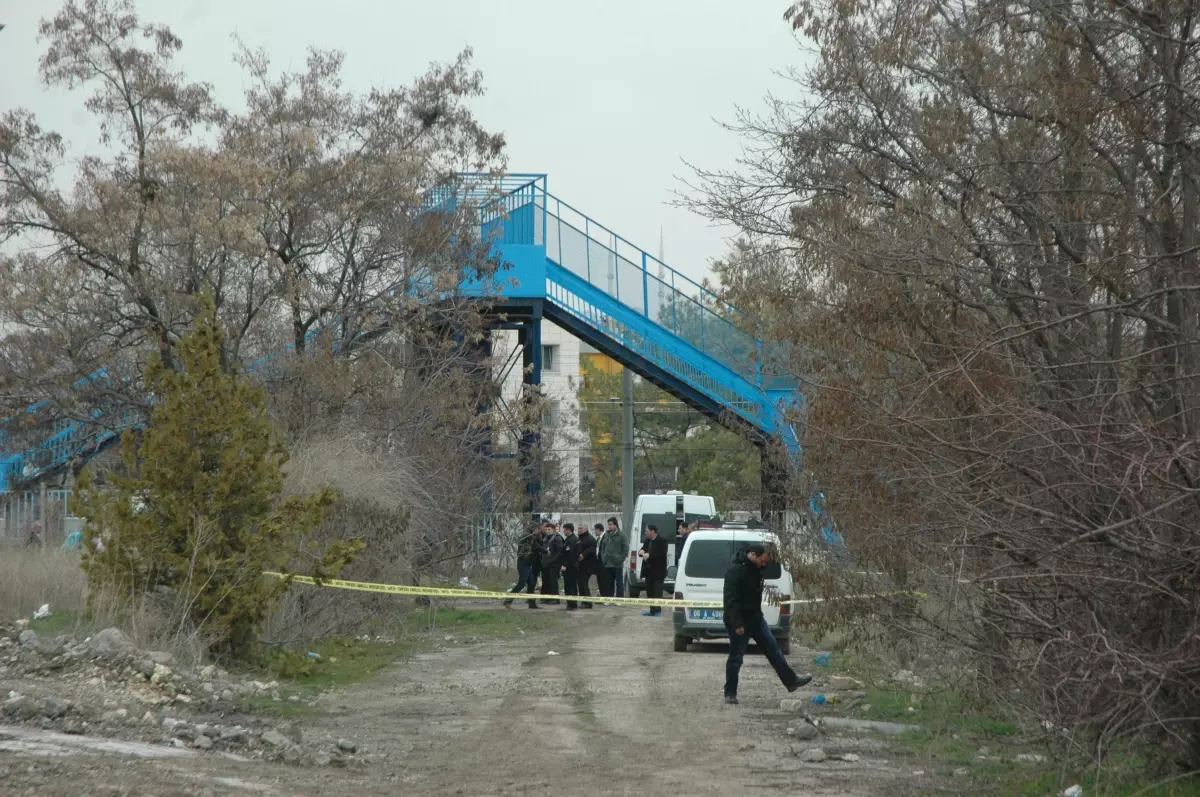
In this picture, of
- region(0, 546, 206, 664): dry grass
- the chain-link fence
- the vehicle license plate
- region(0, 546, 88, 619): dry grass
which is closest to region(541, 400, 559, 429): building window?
the chain-link fence

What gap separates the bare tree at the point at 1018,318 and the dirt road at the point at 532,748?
5.77 ft

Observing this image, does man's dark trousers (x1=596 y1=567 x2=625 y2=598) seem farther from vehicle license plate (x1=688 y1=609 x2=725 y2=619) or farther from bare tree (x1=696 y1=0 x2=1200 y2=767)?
bare tree (x1=696 y1=0 x2=1200 y2=767)

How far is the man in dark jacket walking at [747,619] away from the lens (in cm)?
1391

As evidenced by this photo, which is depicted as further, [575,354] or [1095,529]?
[575,354]

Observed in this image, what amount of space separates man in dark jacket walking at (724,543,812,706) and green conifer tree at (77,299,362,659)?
Answer: 4.33 meters

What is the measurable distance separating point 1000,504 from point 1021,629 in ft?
3.05

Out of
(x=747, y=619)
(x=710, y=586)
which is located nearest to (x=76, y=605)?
(x=710, y=586)

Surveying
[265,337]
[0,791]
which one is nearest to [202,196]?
[265,337]

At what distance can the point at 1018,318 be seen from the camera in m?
13.2

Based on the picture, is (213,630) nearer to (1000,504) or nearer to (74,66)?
(1000,504)

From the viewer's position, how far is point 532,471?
33062mm

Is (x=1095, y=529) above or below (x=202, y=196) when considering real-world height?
below

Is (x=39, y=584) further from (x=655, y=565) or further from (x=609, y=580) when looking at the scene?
(x=609, y=580)

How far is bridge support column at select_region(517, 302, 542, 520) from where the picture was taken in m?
30.6
